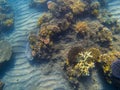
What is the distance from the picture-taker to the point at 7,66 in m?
9.15

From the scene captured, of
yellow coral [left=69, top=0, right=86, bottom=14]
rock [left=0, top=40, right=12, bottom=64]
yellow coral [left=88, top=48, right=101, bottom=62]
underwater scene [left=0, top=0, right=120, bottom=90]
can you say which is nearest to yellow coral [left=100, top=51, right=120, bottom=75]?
underwater scene [left=0, top=0, right=120, bottom=90]

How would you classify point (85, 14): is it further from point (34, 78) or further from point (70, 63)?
point (34, 78)

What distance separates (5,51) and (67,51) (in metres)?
3.82

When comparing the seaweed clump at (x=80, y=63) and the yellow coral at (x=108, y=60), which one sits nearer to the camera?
the yellow coral at (x=108, y=60)

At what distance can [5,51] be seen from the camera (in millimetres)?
9383

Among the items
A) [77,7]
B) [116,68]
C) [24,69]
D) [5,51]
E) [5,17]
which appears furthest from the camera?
[5,17]

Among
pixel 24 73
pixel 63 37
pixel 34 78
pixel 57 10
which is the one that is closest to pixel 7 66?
pixel 24 73

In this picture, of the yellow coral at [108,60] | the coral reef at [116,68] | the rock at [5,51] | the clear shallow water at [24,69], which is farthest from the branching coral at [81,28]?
the rock at [5,51]

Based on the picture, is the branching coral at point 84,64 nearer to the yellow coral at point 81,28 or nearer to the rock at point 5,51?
the yellow coral at point 81,28

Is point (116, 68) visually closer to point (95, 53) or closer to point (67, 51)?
point (95, 53)

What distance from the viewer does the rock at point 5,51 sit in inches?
355

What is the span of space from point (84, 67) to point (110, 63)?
99 cm

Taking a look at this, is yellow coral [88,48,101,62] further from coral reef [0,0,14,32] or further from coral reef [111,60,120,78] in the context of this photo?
coral reef [0,0,14,32]

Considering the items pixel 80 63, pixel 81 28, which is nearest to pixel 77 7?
pixel 81 28
